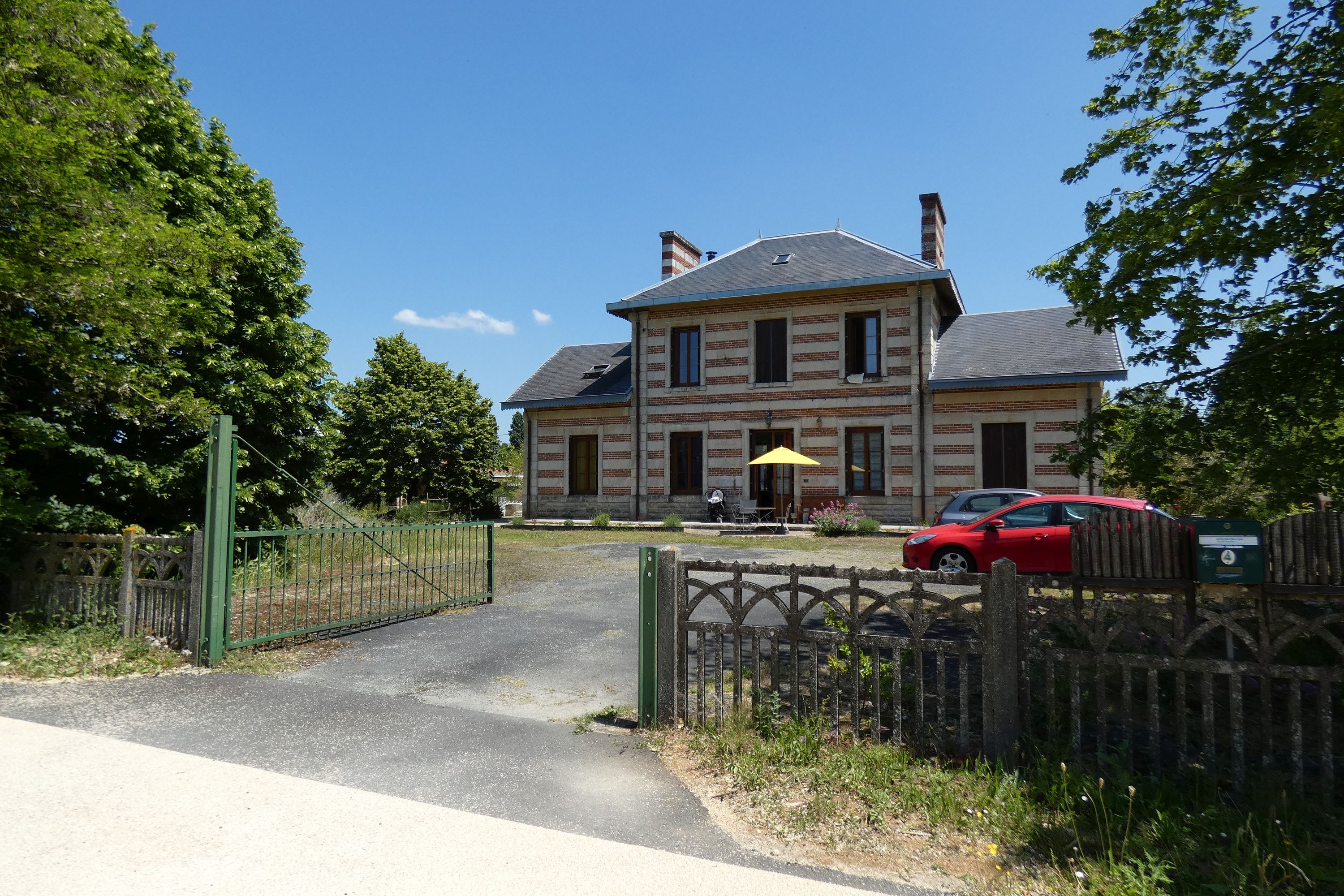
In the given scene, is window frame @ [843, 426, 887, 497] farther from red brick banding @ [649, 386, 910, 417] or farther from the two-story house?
red brick banding @ [649, 386, 910, 417]

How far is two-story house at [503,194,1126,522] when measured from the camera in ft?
67.8

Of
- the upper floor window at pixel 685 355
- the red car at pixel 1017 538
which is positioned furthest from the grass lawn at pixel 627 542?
the upper floor window at pixel 685 355

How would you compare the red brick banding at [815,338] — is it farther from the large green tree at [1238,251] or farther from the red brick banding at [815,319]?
the large green tree at [1238,251]

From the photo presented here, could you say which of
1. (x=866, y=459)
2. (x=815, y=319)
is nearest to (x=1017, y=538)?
(x=866, y=459)

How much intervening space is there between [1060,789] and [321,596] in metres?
9.60

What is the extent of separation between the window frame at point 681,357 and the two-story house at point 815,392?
0.06 meters

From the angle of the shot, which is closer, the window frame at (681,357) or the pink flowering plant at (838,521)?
the pink flowering plant at (838,521)

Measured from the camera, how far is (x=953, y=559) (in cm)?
1131

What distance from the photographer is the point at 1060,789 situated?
375 centimetres

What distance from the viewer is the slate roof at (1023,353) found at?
773 inches

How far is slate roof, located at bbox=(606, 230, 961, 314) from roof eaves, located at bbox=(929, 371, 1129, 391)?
2.98m

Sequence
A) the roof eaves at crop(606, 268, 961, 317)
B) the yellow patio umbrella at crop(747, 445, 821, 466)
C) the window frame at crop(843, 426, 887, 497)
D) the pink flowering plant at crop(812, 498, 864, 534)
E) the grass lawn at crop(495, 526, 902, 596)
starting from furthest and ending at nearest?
the window frame at crop(843, 426, 887, 497)
the roof eaves at crop(606, 268, 961, 317)
the yellow patio umbrella at crop(747, 445, 821, 466)
the pink flowering plant at crop(812, 498, 864, 534)
the grass lawn at crop(495, 526, 902, 596)

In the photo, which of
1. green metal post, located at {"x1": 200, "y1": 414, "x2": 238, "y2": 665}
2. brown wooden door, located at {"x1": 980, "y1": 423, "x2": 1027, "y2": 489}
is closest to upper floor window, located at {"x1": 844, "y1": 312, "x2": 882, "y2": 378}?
brown wooden door, located at {"x1": 980, "y1": 423, "x2": 1027, "y2": 489}

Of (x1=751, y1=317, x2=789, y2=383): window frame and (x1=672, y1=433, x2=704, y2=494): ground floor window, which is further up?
(x1=751, y1=317, x2=789, y2=383): window frame
